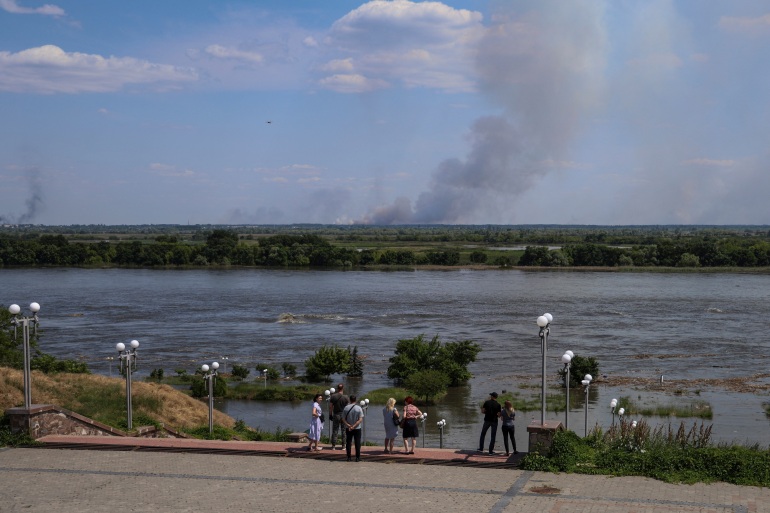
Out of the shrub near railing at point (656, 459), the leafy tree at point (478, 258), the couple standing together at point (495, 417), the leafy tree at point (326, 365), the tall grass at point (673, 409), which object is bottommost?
the tall grass at point (673, 409)

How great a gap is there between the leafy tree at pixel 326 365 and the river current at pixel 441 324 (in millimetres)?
1396

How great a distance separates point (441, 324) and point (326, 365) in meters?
18.6

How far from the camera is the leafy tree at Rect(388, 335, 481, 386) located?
131 feet

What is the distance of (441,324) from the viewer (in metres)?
58.7

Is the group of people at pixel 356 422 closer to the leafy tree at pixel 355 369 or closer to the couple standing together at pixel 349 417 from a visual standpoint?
the couple standing together at pixel 349 417

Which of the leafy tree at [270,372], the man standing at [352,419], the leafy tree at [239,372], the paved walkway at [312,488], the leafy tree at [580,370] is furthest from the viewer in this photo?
the leafy tree at [270,372]

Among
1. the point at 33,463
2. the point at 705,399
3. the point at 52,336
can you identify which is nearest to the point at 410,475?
the point at 33,463

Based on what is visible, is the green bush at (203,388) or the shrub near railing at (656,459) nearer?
the shrub near railing at (656,459)

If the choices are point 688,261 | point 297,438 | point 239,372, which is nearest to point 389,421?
point 297,438

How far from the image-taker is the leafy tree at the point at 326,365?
136ft

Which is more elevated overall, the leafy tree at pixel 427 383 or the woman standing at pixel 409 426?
the woman standing at pixel 409 426

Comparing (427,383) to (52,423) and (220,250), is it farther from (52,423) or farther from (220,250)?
(220,250)

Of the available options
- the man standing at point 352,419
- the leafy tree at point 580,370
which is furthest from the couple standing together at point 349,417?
the leafy tree at point 580,370

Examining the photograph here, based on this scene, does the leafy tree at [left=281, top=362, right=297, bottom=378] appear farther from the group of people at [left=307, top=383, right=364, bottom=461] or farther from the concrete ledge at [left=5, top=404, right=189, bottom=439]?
the group of people at [left=307, top=383, right=364, bottom=461]
